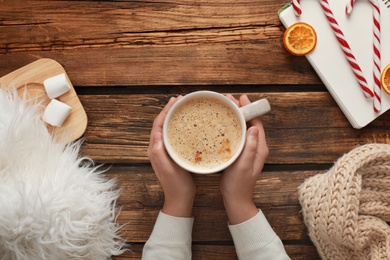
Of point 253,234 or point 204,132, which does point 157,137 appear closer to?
point 204,132

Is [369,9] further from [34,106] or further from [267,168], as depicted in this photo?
[34,106]

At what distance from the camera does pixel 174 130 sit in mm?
860

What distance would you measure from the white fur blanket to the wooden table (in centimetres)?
6

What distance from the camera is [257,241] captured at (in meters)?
0.92

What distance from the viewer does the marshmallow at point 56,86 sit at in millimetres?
971

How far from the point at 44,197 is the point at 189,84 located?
42cm

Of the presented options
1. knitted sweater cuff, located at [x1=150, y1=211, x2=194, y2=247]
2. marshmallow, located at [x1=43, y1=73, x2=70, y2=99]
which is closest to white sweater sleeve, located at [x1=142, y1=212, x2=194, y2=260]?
knitted sweater cuff, located at [x1=150, y1=211, x2=194, y2=247]

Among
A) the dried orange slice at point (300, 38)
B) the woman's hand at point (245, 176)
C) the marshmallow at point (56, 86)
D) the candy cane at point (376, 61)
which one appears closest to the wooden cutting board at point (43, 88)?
the marshmallow at point (56, 86)

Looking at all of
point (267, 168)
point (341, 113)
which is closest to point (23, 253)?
point (267, 168)

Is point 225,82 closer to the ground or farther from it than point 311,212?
farther from it

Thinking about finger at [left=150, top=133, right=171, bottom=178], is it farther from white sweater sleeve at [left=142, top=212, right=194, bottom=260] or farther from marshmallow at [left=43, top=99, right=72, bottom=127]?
marshmallow at [left=43, top=99, right=72, bottom=127]

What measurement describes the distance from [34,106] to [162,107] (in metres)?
0.29

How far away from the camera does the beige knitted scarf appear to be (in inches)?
36.2

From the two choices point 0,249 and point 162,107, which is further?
point 162,107
